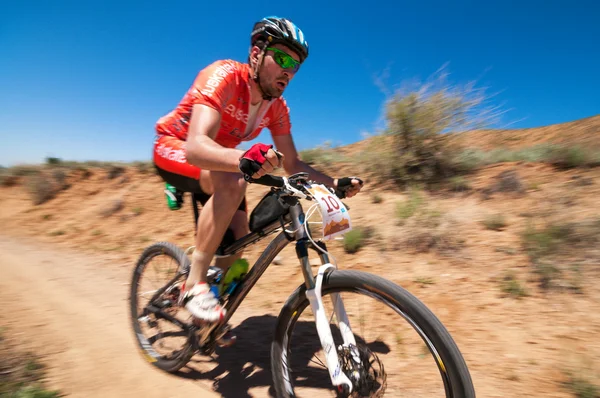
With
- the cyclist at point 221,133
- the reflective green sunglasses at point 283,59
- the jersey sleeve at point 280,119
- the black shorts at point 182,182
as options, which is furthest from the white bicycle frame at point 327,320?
the jersey sleeve at point 280,119

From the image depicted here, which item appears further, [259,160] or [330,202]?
[330,202]

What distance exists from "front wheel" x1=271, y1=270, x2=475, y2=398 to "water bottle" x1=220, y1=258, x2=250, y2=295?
53cm

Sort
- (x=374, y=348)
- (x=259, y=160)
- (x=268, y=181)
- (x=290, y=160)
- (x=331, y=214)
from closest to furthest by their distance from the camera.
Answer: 1. (x=259, y=160)
2. (x=331, y=214)
3. (x=268, y=181)
4. (x=374, y=348)
5. (x=290, y=160)

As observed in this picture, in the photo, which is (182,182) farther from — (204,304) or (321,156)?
(321,156)

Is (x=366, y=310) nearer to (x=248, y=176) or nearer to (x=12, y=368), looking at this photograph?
(x=248, y=176)

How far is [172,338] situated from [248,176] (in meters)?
2.01

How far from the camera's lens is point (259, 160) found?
1.68 meters

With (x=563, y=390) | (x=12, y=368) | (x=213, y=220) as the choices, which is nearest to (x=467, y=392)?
(x=563, y=390)

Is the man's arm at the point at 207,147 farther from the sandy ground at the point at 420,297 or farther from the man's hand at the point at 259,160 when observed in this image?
the sandy ground at the point at 420,297

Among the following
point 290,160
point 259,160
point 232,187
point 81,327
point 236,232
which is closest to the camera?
point 259,160

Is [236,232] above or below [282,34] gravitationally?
below

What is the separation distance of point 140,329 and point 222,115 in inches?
80.2

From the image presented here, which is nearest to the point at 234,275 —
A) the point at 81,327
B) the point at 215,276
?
the point at 215,276

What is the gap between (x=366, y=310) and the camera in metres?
2.14
